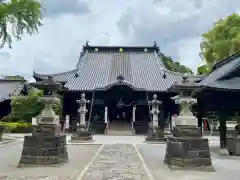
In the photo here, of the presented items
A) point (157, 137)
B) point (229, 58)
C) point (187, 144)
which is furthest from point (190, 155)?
point (157, 137)

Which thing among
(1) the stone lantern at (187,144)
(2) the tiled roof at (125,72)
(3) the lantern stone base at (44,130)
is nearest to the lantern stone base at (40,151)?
(3) the lantern stone base at (44,130)

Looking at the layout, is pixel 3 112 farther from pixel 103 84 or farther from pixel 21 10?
pixel 21 10

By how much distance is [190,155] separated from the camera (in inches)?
417

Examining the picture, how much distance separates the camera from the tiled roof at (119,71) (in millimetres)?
35188

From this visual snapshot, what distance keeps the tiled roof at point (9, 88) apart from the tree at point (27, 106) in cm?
638

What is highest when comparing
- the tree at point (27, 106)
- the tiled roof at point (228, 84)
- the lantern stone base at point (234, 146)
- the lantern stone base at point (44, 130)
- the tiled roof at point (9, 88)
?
the tiled roof at point (9, 88)

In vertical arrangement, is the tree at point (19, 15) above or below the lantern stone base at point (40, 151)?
above

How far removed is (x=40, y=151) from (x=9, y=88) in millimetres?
35347

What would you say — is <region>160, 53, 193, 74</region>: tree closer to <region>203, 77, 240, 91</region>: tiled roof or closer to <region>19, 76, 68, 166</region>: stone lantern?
<region>203, 77, 240, 91</region>: tiled roof

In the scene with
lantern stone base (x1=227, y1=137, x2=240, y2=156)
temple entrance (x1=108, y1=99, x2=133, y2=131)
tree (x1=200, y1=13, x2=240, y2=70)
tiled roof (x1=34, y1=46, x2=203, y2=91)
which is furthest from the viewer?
tiled roof (x1=34, y1=46, x2=203, y2=91)

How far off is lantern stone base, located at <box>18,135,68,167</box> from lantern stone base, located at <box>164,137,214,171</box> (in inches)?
165

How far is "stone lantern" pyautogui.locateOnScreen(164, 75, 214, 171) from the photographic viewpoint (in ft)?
34.7

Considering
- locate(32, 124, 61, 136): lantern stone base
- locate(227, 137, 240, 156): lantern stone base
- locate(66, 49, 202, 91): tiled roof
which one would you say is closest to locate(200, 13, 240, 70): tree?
locate(66, 49, 202, 91): tiled roof

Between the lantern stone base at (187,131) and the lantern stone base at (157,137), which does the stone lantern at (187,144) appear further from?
the lantern stone base at (157,137)
